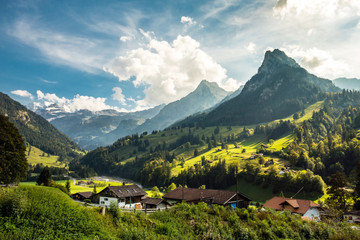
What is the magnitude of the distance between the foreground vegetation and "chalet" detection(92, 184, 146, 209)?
144ft

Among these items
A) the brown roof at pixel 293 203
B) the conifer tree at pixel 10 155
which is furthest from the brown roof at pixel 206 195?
the conifer tree at pixel 10 155

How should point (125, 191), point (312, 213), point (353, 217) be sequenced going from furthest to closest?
point (125, 191), point (312, 213), point (353, 217)

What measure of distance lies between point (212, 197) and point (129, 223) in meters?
43.0

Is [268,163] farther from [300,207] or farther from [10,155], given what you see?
[10,155]

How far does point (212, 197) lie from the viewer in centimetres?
6569

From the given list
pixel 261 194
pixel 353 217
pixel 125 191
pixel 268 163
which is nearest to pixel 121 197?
pixel 125 191

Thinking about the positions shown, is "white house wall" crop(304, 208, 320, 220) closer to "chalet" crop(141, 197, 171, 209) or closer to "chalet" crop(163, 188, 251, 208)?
"chalet" crop(163, 188, 251, 208)

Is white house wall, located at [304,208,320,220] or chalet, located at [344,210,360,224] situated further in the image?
white house wall, located at [304,208,320,220]

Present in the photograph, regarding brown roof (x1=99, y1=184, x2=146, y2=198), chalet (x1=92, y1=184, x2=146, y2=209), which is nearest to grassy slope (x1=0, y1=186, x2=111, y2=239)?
chalet (x1=92, y1=184, x2=146, y2=209)

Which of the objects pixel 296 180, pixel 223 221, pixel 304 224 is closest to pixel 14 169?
pixel 223 221

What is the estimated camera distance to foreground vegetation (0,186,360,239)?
18.8 m

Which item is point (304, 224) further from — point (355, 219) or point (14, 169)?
point (14, 169)

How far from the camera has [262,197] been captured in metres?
118

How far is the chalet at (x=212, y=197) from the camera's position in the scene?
63.7m
